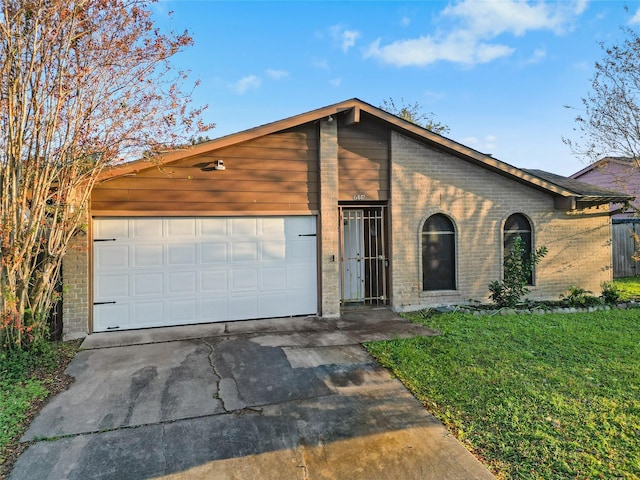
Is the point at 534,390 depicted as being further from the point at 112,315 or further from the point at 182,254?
the point at 112,315

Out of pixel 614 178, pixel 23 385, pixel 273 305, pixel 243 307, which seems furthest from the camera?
pixel 614 178

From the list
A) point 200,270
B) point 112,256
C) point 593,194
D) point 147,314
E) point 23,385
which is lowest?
point 23,385

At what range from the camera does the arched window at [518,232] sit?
9125 millimetres

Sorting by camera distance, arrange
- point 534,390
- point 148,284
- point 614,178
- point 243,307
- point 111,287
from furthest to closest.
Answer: point 614,178 → point 243,307 → point 148,284 → point 111,287 → point 534,390

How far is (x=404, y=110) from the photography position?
22828 mm

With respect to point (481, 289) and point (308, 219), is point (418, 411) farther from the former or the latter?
point (481, 289)

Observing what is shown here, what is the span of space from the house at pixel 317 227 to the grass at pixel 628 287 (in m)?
1.11

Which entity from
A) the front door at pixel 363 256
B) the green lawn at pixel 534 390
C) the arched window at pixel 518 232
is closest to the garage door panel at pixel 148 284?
the front door at pixel 363 256

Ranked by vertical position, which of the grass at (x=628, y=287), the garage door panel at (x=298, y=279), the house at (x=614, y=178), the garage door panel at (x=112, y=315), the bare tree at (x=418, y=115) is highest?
the bare tree at (x=418, y=115)

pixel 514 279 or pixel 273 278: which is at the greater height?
pixel 273 278

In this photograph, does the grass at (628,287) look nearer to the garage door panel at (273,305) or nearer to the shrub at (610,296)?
the shrub at (610,296)

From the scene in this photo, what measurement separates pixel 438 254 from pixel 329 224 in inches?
115

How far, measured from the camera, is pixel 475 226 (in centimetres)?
880

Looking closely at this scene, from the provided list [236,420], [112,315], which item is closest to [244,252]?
[112,315]
